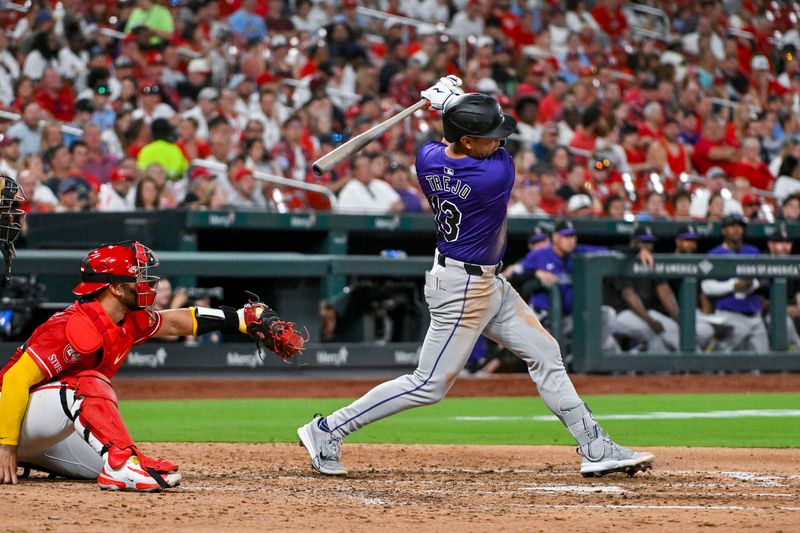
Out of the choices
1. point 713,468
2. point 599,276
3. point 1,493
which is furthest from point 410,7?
point 1,493

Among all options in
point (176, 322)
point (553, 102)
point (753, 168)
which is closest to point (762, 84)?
point (753, 168)

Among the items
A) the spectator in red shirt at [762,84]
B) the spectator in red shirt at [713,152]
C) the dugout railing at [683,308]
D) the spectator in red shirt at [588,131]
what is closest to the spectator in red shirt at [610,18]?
the spectator in red shirt at [762,84]

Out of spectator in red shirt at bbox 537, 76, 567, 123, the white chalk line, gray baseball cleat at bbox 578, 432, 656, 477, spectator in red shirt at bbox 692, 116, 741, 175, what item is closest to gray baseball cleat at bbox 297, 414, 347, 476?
gray baseball cleat at bbox 578, 432, 656, 477

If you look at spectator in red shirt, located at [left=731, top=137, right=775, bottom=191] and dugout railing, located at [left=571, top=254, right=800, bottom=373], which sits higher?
spectator in red shirt, located at [left=731, top=137, right=775, bottom=191]

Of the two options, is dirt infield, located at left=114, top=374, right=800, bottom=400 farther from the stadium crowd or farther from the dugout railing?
the stadium crowd

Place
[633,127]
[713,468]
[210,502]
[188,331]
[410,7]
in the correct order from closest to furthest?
[210,502] → [188,331] → [713,468] → [633,127] → [410,7]

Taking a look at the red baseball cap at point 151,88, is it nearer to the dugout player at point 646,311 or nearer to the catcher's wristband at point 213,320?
the dugout player at point 646,311

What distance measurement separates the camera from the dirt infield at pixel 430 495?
4363mm

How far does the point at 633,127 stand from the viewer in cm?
1591

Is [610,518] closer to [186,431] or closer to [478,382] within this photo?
[186,431]

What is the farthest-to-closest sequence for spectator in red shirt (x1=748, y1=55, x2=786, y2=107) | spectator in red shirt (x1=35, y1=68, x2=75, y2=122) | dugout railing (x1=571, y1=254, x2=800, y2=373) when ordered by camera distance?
spectator in red shirt (x1=748, y1=55, x2=786, y2=107)
spectator in red shirt (x1=35, y1=68, x2=75, y2=122)
dugout railing (x1=571, y1=254, x2=800, y2=373)

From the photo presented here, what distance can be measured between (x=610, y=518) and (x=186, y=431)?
4.13 metres

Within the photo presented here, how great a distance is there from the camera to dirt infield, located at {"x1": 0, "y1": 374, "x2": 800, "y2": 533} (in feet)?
14.3

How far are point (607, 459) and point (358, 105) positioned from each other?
9.52m
